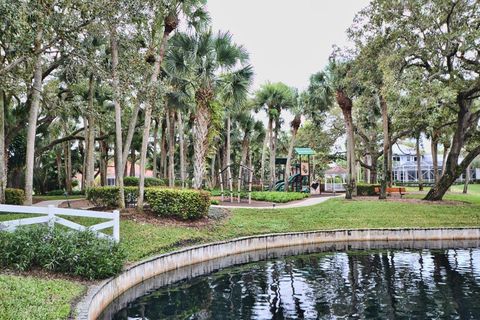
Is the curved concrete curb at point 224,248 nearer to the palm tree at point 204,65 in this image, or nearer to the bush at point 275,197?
the palm tree at point 204,65

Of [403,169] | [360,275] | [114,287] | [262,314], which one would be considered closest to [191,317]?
[262,314]

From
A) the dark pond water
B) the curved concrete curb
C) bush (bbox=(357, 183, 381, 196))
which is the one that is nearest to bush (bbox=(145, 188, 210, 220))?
the curved concrete curb

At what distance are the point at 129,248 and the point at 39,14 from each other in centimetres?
643

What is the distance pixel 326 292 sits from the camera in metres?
8.95

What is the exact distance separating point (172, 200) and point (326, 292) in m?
7.70

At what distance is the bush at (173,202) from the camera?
15055mm

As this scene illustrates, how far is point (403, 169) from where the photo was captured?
61344mm

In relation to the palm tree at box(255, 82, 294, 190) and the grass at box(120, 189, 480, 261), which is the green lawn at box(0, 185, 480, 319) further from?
the palm tree at box(255, 82, 294, 190)

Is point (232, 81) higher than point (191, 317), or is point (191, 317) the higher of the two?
point (232, 81)

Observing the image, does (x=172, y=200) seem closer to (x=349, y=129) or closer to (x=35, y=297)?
(x=35, y=297)

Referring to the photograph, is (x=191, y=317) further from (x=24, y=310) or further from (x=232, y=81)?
(x=232, y=81)

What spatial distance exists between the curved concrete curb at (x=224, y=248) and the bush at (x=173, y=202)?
253 cm

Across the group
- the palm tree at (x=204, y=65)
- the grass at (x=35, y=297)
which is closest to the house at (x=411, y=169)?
the palm tree at (x=204, y=65)

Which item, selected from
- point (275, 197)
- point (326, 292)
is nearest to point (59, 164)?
point (275, 197)
